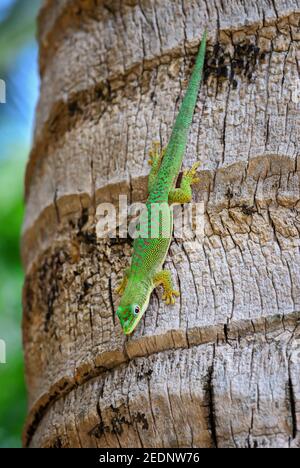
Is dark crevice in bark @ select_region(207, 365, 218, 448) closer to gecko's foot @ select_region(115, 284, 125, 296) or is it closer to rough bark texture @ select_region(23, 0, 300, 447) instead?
rough bark texture @ select_region(23, 0, 300, 447)

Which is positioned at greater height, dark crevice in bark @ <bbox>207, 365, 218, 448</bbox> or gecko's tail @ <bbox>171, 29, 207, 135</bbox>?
gecko's tail @ <bbox>171, 29, 207, 135</bbox>

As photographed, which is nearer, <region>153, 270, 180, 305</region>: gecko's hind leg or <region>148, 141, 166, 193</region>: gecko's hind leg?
<region>153, 270, 180, 305</region>: gecko's hind leg

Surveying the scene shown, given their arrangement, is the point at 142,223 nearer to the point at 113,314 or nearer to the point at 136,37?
the point at 113,314

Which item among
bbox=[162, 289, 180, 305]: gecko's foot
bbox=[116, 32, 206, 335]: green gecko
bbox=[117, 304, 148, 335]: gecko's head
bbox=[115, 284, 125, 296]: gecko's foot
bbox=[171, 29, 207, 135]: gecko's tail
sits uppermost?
bbox=[171, 29, 207, 135]: gecko's tail

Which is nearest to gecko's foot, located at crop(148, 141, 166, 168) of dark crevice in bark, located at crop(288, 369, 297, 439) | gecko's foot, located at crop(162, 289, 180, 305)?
gecko's foot, located at crop(162, 289, 180, 305)

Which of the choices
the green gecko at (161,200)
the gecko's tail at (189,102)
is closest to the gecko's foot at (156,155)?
the green gecko at (161,200)

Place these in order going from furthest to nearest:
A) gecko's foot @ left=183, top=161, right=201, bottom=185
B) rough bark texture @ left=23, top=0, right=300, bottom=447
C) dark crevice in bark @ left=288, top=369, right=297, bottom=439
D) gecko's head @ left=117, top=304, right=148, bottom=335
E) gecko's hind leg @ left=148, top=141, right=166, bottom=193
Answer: gecko's hind leg @ left=148, top=141, right=166, bottom=193
gecko's foot @ left=183, top=161, right=201, bottom=185
gecko's head @ left=117, top=304, right=148, bottom=335
rough bark texture @ left=23, top=0, right=300, bottom=447
dark crevice in bark @ left=288, top=369, right=297, bottom=439

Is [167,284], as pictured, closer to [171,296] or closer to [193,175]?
[171,296]

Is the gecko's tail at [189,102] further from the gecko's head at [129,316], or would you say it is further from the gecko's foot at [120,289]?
the gecko's head at [129,316]
